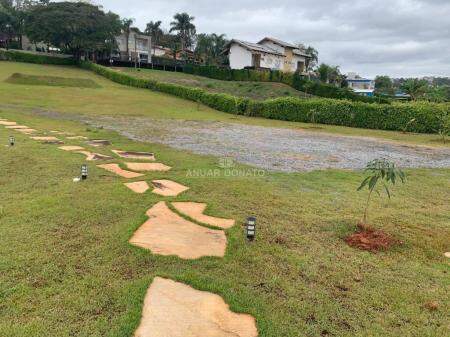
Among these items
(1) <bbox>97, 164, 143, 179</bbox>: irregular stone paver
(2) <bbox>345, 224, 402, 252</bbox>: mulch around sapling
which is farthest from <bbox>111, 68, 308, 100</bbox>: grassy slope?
(2) <bbox>345, 224, 402, 252</bbox>: mulch around sapling

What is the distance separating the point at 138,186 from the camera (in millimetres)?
6281

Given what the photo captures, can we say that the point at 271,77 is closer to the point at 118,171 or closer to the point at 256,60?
the point at 256,60

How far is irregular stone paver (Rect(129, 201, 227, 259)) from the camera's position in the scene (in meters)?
4.10

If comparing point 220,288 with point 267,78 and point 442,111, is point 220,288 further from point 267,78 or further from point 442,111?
point 267,78

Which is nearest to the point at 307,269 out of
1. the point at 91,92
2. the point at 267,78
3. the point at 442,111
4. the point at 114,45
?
the point at 442,111

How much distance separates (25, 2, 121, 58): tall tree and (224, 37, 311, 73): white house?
17561mm

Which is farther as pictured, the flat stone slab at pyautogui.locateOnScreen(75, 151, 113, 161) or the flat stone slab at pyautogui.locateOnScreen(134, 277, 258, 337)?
the flat stone slab at pyautogui.locateOnScreen(75, 151, 113, 161)

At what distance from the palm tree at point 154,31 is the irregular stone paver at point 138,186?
7905 cm

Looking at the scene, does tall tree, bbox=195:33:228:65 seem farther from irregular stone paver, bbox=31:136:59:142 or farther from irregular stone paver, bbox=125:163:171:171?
irregular stone paver, bbox=125:163:171:171

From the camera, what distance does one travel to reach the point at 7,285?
10.8 feet

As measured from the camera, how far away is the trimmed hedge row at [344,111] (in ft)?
68.2

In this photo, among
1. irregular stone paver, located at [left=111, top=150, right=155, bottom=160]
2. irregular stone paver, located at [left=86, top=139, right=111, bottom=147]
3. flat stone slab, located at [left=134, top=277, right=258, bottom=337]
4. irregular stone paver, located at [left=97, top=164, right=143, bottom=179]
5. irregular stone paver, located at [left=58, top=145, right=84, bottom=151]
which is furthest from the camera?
irregular stone paver, located at [left=86, top=139, right=111, bottom=147]

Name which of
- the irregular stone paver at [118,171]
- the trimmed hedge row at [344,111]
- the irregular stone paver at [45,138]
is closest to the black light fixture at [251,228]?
the irregular stone paver at [118,171]

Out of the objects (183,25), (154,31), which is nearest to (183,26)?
(183,25)
